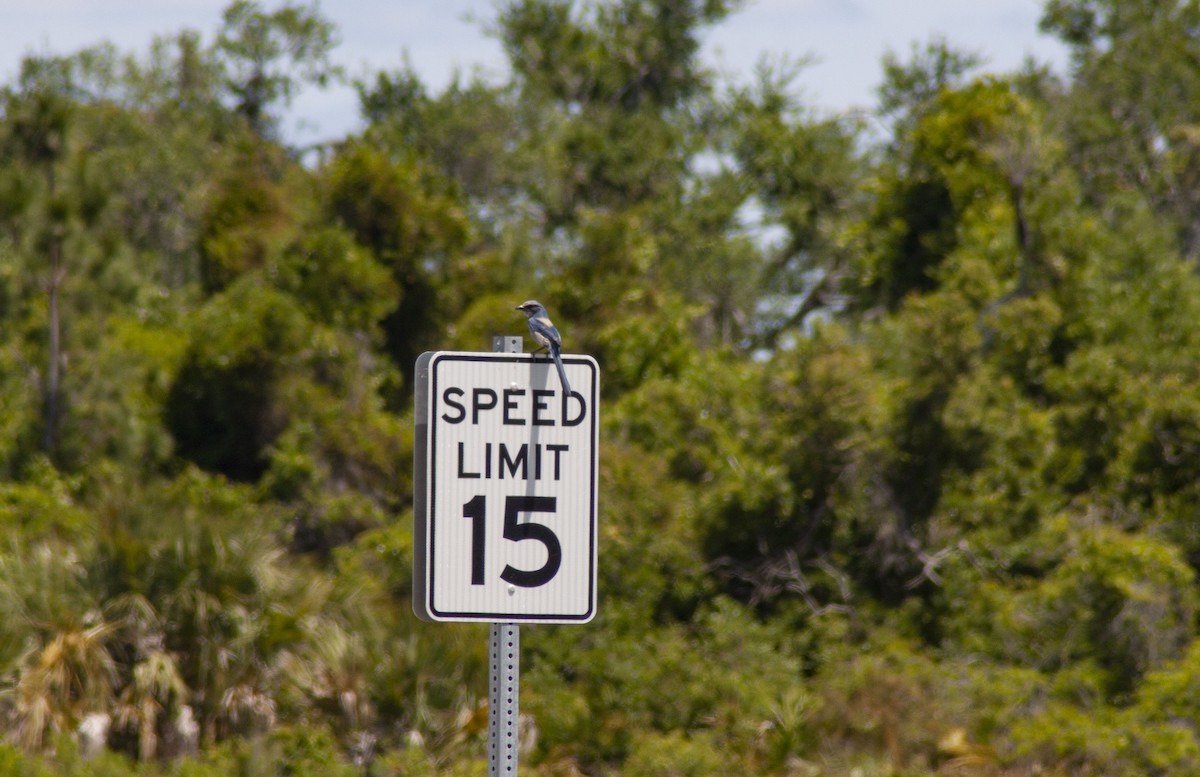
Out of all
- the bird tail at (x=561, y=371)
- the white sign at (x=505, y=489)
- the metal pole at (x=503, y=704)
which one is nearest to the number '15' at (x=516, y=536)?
the white sign at (x=505, y=489)

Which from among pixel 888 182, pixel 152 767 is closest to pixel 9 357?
pixel 152 767

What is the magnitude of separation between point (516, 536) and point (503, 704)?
0.35m

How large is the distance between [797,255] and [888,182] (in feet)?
34.5

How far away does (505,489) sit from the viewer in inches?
134

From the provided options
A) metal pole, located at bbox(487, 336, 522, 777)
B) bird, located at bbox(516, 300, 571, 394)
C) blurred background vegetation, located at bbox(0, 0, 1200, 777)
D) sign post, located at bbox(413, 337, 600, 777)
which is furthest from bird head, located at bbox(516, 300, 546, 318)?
blurred background vegetation, located at bbox(0, 0, 1200, 777)

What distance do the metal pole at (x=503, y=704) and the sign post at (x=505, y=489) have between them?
0.9 inches

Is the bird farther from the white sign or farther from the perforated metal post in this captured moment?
the perforated metal post

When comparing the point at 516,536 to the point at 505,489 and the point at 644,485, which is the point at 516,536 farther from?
the point at 644,485

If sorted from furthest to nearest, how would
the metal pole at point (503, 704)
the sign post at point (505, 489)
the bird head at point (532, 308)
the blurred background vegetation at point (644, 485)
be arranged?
the blurred background vegetation at point (644, 485) < the bird head at point (532, 308) < the sign post at point (505, 489) < the metal pole at point (503, 704)

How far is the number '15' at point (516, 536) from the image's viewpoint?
133 inches

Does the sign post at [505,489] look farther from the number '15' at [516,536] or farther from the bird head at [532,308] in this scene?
the bird head at [532,308]

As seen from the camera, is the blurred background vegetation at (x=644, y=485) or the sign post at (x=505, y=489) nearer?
the sign post at (x=505, y=489)

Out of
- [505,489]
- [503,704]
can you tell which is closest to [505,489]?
[505,489]

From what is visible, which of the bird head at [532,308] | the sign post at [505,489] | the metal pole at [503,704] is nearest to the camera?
the metal pole at [503,704]
